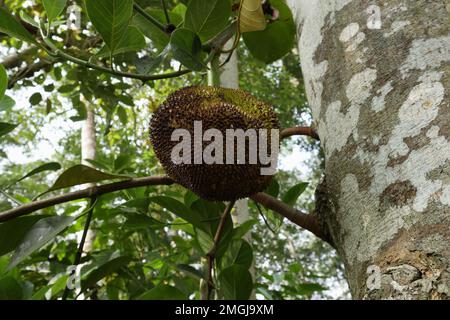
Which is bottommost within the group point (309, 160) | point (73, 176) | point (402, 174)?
point (402, 174)

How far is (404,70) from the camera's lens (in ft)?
1.65

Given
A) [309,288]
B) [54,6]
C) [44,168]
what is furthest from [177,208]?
[309,288]

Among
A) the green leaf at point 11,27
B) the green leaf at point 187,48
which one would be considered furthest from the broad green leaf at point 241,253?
the green leaf at point 11,27

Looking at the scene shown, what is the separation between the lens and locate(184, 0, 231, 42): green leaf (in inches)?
29.5

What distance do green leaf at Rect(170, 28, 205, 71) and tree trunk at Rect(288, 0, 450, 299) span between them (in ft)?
0.60

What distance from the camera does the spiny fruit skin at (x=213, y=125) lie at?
666mm

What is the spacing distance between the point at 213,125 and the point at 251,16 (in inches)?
8.2

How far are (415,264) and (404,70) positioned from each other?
0.20 meters

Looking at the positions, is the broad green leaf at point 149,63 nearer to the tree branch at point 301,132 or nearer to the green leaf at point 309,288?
the tree branch at point 301,132

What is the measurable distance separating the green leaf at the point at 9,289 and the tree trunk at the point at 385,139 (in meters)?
0.61

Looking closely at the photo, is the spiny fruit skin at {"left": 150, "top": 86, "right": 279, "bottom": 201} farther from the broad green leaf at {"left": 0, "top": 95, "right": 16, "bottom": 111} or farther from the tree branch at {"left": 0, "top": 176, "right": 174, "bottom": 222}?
the broad green leaf at {"left": 0, "top": 95, "right": 16, "bottom": 111}

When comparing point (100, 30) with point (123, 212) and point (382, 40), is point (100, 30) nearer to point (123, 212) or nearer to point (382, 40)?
point (382, 40)

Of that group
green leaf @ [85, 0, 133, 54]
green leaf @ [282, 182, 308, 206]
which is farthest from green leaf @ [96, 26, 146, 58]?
green leaf @ [282, 182, 308, 206]
